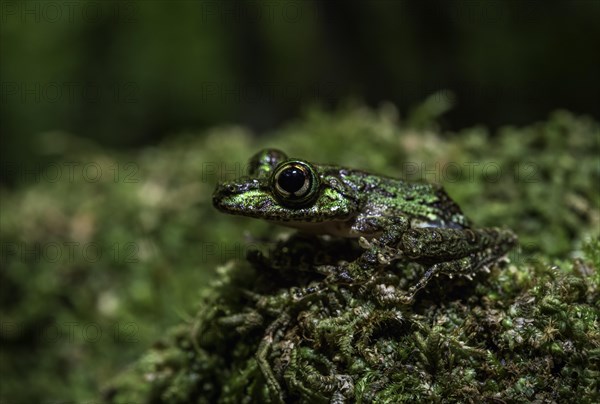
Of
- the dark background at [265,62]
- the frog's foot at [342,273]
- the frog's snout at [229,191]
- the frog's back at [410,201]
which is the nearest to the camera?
the frog's foot at [342,273]

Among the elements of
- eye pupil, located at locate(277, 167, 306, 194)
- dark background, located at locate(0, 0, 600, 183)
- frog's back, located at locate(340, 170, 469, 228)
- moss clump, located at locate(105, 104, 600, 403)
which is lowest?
moss clump, located at locate(105, 104, 600, 403)

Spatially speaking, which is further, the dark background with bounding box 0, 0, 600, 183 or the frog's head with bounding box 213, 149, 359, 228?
the dark background with bounding box 0, 0, 600, 183

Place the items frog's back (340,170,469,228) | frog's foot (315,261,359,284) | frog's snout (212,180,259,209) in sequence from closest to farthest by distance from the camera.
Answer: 1. frog's foot (315,261,359,284)
2. frog's snout (212,180,259,209)
3. frog's back (340,170,469,228)

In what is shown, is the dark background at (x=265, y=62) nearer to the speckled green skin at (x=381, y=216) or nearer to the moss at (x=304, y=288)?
the moss at (x=304, y=288)

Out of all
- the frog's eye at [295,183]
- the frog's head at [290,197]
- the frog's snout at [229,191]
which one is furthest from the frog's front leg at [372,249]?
the frog's snout at [229,191]

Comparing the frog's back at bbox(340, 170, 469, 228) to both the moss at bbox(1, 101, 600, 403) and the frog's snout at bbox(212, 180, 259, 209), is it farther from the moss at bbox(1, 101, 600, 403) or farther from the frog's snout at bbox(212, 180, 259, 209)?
the frog's snout at bbox(212, 180, 259, 209)

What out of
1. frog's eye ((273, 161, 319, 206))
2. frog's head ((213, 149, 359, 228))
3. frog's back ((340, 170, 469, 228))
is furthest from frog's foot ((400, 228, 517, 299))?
frog's eye ((273, 161, 319, 206))

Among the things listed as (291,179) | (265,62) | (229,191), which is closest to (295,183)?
(291,179)

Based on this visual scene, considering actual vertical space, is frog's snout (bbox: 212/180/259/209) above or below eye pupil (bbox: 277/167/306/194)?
below
